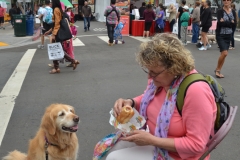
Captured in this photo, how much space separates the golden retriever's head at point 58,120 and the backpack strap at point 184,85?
5.03 ft

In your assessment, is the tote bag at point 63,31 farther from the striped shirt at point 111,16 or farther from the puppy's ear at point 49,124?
the striped shirt at point 111,16

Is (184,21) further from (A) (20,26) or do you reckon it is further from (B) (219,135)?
(B) (219,135)

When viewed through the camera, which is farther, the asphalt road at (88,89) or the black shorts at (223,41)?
the black shorts at (223,41)

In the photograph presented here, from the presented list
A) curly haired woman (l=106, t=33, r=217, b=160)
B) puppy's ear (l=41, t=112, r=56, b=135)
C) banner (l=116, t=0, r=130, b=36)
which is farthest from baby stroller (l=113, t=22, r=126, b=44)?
curly haired woman (l=106, t=33, r=217, b=160)

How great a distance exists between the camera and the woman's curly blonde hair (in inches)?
79.7

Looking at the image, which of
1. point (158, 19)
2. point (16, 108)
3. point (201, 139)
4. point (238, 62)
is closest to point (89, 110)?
point (16, 108)

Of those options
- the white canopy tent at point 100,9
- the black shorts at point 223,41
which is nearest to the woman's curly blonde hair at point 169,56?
the black shorts at point 223,41

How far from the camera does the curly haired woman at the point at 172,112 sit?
194 centimetres

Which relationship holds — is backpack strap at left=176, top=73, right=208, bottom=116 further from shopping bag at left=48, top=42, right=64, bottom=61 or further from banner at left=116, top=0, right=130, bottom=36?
banner at left=116, top=0, right=130, bottom=36

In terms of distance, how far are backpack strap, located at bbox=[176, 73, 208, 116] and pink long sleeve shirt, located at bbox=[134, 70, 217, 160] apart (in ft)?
0.09

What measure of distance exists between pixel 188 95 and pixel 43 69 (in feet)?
24.2

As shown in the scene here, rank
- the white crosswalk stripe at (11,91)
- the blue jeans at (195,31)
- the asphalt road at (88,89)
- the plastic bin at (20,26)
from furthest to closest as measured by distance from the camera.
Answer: the plastic bin at (20,26)
the blue jeans at (195,31)
the white crosswalk stripe at (11,91)
the asphalt road at (88,89)

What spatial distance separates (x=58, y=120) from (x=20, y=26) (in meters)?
15.0

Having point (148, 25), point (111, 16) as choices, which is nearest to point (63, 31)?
point (111, 16)
